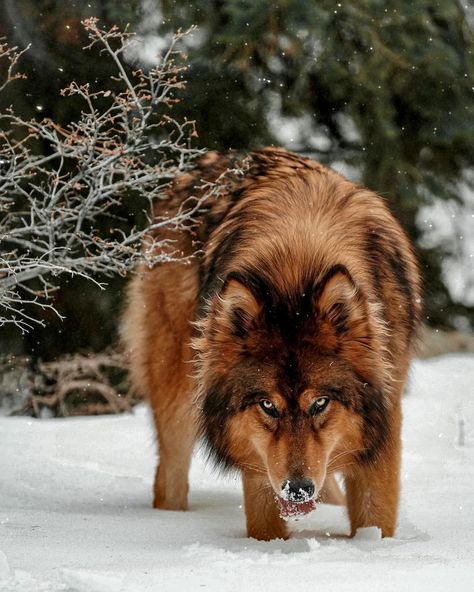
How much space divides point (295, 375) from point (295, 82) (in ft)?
20.0

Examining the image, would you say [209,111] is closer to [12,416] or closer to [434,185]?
[434,185]

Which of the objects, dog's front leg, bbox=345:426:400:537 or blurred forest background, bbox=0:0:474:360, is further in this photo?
blurred forest background, bbox=0:0:474:360

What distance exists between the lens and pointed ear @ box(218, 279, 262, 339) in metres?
4.77

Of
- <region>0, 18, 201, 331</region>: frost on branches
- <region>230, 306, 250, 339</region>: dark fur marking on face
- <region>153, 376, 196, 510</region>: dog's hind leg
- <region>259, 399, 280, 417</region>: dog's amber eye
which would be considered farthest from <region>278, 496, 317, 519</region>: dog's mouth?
<region>153, 376, 196, 510</region>: dog's hind leg

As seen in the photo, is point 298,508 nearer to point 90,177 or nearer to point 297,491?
point 297,491

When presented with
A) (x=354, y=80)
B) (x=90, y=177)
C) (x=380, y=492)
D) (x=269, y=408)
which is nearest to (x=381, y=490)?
(x=380, y=492)

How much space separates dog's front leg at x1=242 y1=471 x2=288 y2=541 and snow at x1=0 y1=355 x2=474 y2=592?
142mm

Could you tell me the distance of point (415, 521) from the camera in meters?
5.90

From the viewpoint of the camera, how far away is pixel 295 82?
1017 centimetres

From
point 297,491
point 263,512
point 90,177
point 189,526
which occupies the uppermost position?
point 90,177

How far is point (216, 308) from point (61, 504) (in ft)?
7.20

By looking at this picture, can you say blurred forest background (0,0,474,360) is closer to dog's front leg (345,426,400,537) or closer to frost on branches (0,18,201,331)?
frost on branches (0,18,201,331)

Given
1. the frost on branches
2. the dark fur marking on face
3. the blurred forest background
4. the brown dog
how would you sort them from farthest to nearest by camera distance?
1. the blurred forest background
2. the frost on branches
3. the dark fur marking on face
4. the brown dog

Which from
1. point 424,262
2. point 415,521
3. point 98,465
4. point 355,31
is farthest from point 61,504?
point 424,262
